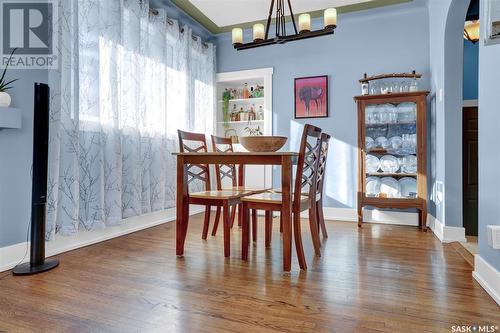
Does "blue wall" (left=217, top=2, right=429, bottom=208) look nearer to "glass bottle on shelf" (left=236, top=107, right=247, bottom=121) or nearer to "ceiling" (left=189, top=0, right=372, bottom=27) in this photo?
"ceiling" (left=189, top=0, right=372, bottom=27)

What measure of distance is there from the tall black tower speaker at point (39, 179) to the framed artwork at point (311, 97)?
296 centimetres

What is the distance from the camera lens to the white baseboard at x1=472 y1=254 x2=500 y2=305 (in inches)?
63.2

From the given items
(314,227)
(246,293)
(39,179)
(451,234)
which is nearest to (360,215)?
(451,234)

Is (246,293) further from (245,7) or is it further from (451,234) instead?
(245,7)

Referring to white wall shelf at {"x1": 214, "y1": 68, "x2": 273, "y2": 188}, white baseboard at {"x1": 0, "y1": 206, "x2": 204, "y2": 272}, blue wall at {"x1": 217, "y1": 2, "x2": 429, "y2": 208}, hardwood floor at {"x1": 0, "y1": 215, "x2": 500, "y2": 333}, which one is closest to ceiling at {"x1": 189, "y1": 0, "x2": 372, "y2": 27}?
blue wall at {"x1": 217, "y1": 2, "x2": 429, "y2": 208}

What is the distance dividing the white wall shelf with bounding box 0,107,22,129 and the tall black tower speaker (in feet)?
0.54

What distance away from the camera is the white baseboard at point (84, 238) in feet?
6.92

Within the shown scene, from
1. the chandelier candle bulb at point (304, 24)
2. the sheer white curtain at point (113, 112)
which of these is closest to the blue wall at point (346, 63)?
the sheer white curtain at point (113, 112)

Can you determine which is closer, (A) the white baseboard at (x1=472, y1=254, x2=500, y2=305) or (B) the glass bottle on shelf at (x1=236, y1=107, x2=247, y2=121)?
(A) the white baseboard at (x1=472, y1=254, x2=500, y2=305)

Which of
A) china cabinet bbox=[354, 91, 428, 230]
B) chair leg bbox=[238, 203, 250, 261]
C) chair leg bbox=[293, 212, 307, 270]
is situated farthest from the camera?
china cabinet bbox=[354, 91, 428, 230]

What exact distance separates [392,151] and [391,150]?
0.7 inches

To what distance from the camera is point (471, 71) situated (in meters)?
3.67

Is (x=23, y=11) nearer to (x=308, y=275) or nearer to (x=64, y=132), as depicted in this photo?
(x=64, y=132)

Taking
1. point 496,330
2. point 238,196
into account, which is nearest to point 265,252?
point 238,196
